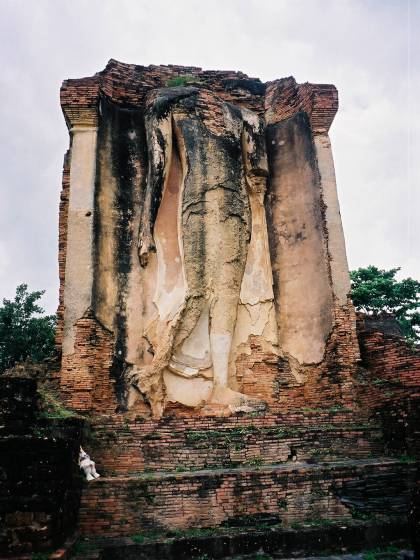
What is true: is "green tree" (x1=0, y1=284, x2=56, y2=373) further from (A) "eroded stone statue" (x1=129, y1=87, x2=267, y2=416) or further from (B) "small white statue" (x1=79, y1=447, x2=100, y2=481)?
(B) "small white statue" (x1=79, y1=447, x2=100, y2=481)

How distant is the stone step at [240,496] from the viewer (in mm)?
5922

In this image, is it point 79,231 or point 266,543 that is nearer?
point 266,543

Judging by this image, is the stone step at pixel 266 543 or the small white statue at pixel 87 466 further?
the small white statue at pixel 87 466

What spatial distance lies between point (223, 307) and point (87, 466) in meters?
4.02

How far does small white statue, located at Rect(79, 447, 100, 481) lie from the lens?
6.18 m

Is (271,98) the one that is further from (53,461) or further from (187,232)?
(53,461)

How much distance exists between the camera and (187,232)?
32.1 ft

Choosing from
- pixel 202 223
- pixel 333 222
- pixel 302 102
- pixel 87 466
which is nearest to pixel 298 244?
pixel 333 222

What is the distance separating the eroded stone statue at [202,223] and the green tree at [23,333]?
8767 millimetres

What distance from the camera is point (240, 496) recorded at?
615cm

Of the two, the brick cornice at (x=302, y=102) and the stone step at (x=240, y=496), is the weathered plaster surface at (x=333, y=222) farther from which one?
the stone step at (x=240, y=496)

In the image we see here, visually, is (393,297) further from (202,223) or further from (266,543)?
(266,543)

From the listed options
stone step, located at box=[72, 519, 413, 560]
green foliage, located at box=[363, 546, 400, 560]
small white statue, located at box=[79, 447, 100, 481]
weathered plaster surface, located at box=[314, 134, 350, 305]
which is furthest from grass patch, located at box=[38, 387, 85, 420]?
weathered plaster surface, located at box=[314, 134, 350, 305]

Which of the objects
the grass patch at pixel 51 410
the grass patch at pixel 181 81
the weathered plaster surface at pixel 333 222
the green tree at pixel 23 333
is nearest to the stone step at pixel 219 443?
the grass patch at pixel 51 410
